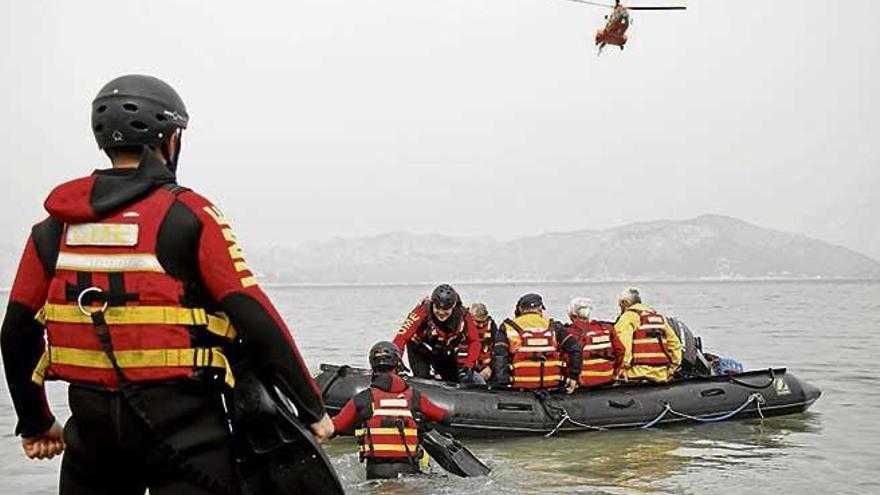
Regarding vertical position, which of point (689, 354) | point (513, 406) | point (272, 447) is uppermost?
point (272, 447)

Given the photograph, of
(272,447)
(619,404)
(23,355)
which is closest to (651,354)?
(619,404)

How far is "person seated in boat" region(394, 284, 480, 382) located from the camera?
32.2 ft

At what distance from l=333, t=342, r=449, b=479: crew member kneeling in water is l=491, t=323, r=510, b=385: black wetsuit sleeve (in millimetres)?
2826

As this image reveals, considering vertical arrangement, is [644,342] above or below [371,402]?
above

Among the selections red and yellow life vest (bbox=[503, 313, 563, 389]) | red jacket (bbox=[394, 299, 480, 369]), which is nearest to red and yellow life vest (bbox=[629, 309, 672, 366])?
red and yellow life vest (bbox=[503, 313, 563, 389])

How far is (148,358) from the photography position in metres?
2.16

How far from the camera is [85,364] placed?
2.21 meters

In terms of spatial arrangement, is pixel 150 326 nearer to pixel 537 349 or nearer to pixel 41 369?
pixel 41 369

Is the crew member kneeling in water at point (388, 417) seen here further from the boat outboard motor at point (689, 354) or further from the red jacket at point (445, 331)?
the boat outboard motor at point (689, 354)

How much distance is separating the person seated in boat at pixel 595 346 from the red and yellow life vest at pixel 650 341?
0.23m

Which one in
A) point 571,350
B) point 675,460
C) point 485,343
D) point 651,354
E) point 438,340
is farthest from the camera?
point 485,343

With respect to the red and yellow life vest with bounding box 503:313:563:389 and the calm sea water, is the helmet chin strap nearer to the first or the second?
the calm sea water

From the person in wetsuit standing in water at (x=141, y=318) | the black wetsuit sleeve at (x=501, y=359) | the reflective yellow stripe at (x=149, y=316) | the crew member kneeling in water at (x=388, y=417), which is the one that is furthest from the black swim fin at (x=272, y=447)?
the black wetsuit sleeve at (x=501, y=359)

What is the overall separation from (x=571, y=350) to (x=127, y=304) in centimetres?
804
